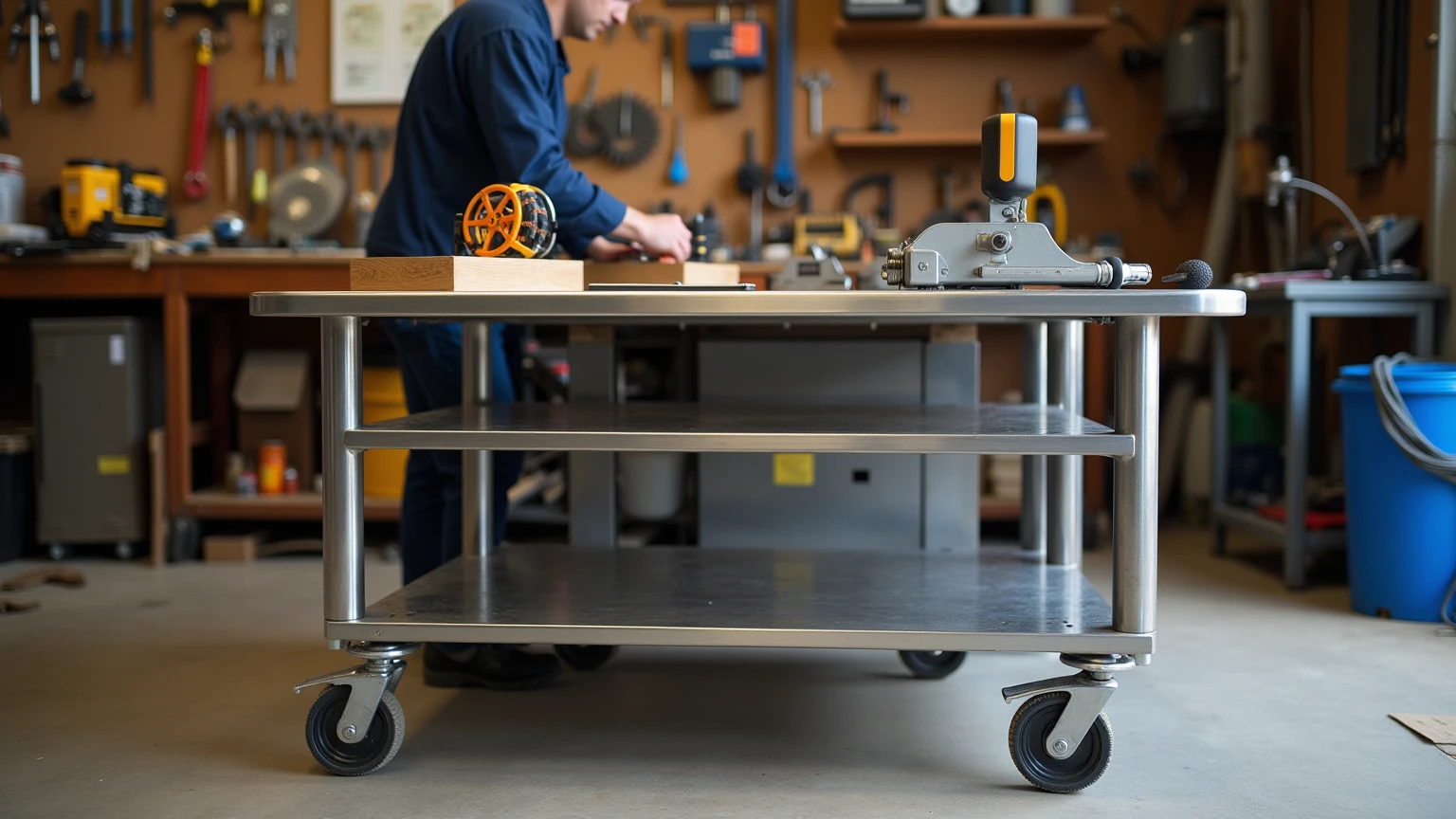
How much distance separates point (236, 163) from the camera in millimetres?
4586

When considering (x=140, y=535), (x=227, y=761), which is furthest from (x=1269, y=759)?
(x=140, y=535)

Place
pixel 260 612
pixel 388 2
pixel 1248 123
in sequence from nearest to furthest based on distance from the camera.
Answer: pixel 260 612 → pixel 1248 123 → pixel 388 2

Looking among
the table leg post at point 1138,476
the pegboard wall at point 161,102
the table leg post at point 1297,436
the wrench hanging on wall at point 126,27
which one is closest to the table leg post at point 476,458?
the table leg post at point 1138,476

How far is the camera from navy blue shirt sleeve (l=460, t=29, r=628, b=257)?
2.25 m

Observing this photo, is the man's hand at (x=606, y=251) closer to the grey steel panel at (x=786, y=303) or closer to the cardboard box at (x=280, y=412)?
the grey steel panel at (x=786, y=303)

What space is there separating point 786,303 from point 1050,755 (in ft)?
2.66

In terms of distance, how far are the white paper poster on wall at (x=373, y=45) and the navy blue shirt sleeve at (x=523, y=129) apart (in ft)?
7.94

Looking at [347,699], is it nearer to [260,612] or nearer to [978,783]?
[978,783]

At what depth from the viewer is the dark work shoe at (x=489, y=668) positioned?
7.88 ft

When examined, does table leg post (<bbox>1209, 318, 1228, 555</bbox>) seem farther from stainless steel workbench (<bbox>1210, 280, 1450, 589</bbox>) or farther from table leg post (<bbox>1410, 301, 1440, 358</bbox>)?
table leg post (<bbox>1410, 301, 1440, 358</bbox>)

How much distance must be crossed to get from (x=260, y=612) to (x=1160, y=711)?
219 cm

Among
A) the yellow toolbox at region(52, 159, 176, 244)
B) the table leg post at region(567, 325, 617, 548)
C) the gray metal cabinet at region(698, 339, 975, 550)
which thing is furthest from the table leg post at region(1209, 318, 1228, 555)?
the yellow toolbox at region(52, 159, 176, 244)

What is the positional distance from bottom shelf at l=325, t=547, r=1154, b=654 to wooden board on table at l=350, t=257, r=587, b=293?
53 cm

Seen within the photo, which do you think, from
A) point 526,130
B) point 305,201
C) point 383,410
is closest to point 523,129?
→ point 526,130
